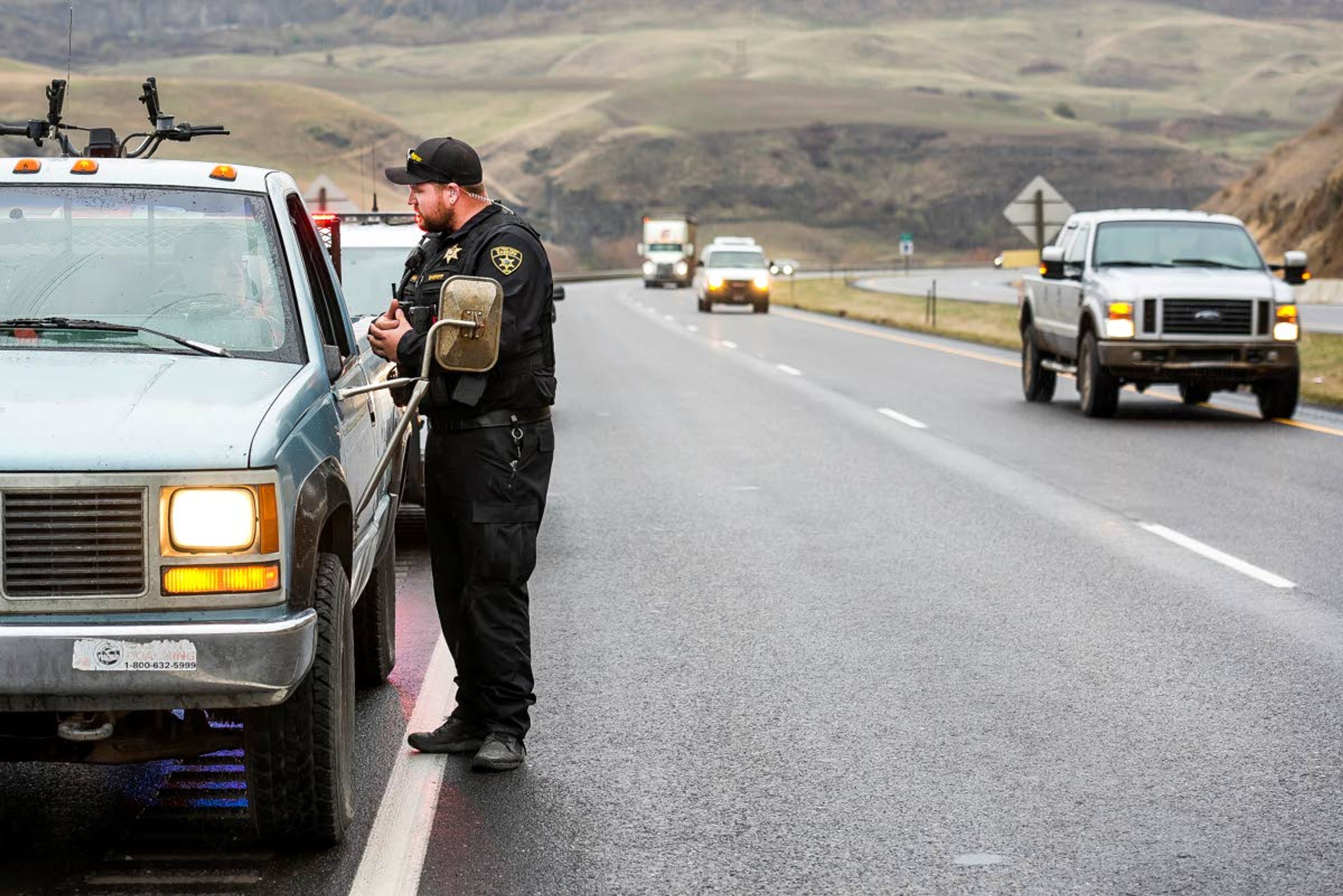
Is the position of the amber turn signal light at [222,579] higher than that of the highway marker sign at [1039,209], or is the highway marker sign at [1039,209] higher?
the highway marker sign at [1039,209]

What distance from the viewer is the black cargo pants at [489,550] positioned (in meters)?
5.94

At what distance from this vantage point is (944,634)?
816 cm

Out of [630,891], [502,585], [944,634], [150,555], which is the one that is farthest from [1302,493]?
[150,555]

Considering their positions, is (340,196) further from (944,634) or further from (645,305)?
(944,634)

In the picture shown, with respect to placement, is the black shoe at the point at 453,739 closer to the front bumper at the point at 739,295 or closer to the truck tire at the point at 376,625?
the truck tire at the point at 376,625

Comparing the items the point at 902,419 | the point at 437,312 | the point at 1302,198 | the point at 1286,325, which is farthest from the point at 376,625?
the point at 1302,198

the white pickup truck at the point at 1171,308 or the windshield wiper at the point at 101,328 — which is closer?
the windshield wiper at the point at 101,328

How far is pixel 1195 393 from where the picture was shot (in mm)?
21047

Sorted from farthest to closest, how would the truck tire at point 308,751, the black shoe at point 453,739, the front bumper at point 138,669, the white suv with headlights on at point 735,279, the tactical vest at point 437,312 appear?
1. the white suv with headlights on at point 735,279
2. the black shoe at point 453,739
3. the tactical vest at point 437,312
4. the truck tire at point 308,751
5. the front bumper at point 138,669

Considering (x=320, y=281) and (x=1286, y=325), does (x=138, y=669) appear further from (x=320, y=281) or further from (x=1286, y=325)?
(x=1286, y=325)

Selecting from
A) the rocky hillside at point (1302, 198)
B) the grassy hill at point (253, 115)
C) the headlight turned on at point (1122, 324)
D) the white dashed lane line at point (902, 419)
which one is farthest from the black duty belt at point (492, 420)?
the grassy hill at point (253, 115)

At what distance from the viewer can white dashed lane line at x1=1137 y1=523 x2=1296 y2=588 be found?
9.52m

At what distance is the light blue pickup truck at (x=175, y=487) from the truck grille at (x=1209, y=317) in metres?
13.2

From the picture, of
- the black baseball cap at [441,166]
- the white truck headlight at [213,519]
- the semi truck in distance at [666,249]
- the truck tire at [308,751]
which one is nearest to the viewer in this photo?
the white truck headlight at [213,519]
